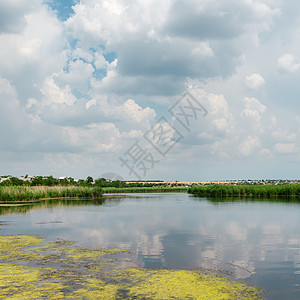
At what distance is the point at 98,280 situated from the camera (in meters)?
10.6

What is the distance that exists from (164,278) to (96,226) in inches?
590

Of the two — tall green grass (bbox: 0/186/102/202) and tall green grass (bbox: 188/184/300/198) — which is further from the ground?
tall green grass (bbox: 0/186/102/202)

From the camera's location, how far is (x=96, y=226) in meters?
25.0

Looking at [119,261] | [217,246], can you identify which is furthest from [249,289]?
[217,246]

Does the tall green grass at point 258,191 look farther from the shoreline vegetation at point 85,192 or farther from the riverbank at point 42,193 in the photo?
the riverbank at point 42,193

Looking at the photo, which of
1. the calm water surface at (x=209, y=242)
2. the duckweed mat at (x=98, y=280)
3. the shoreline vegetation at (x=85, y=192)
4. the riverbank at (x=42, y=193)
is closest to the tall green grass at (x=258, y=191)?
the shoreline vegetation at (x=85, y=192)

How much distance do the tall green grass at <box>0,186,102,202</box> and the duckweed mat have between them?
3750 centimetres

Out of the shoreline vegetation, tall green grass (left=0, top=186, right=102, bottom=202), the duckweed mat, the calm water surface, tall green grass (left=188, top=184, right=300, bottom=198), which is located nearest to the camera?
the duckweed mat

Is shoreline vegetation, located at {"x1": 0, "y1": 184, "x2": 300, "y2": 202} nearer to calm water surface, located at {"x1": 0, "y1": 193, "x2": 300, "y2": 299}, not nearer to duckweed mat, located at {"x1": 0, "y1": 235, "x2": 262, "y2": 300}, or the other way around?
calm water surface, located at {"x1": 0, "y1": 193, "x2": 300, "y2": 299}

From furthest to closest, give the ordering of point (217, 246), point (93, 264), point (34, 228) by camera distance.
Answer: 1. point (34, 228)
2. point (217, 246)
3. point (93, 264)

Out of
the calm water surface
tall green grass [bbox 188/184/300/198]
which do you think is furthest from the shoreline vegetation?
the calm water surface

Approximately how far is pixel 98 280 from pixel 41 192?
50.0 metres

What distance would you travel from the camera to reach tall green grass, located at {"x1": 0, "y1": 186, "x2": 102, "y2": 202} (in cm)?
4875

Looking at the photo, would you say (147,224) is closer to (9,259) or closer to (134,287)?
(9,259)
